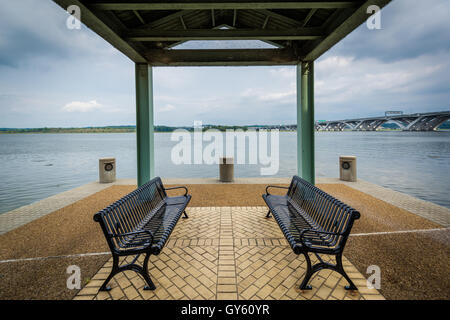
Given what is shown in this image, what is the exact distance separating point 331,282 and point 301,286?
45cm

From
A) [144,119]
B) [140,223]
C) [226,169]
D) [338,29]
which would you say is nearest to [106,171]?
[144,119]

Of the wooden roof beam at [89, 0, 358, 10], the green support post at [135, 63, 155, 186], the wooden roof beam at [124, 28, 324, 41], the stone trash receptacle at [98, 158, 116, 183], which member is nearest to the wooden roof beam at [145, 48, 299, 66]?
the green support post at [135, 63, 155, 186]

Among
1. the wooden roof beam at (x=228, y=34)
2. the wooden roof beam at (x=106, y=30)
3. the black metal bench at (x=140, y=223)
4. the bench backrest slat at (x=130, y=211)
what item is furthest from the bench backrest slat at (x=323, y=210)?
the wooden roof beam at (x=106, y=30)

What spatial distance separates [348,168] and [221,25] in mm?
7263

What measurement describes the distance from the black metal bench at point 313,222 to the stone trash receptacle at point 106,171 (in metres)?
7.25

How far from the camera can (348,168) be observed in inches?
360

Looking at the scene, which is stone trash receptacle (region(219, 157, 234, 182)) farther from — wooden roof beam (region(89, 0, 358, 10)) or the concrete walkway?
wooden roof beam (region(89, 0, 358, 10))

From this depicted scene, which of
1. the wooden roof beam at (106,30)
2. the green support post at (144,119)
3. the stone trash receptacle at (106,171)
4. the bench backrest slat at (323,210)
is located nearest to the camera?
the bench backrest slat at (323,210)

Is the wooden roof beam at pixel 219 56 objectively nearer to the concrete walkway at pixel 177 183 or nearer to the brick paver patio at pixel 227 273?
the concrete walkway at pixel 177 183

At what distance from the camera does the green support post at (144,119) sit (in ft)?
20.8

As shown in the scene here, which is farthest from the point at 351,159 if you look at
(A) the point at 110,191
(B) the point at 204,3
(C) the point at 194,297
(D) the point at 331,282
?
(A) the point at 110,191

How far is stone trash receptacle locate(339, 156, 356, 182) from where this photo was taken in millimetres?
9055

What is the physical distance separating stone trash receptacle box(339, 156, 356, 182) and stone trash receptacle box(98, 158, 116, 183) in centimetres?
967

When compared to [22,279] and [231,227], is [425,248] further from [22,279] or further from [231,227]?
[22,279]
